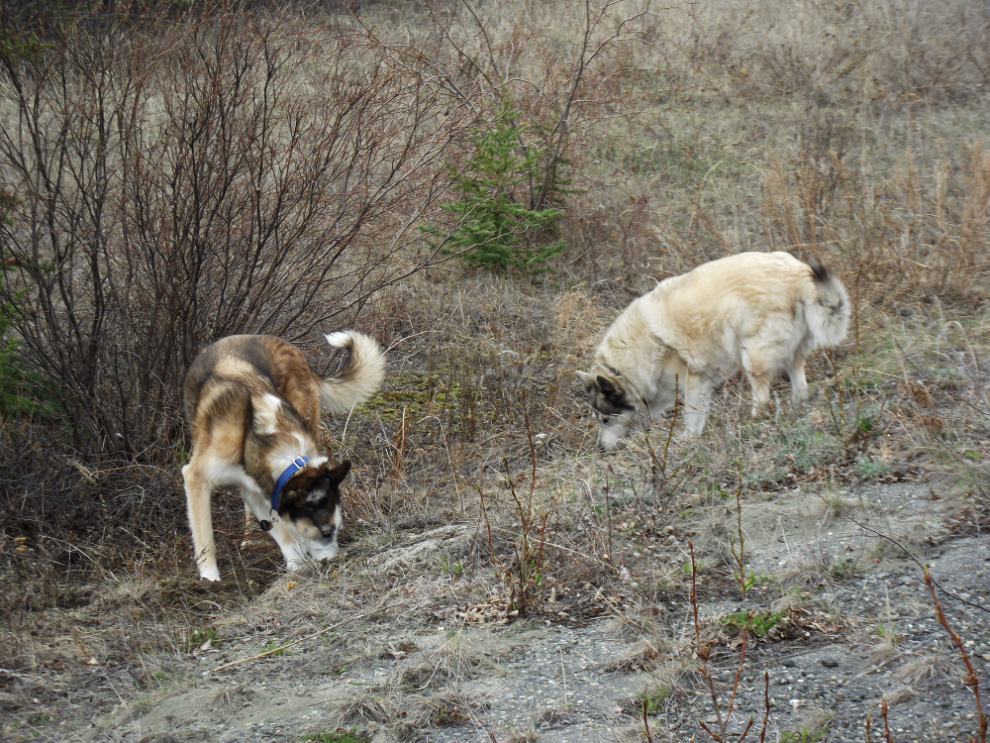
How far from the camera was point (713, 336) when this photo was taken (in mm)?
7062

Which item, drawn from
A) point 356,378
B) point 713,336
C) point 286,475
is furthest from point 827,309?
point 286,475

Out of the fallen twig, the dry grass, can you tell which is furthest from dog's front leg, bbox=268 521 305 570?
the fallen twig

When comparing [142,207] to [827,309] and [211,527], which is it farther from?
[827,309]

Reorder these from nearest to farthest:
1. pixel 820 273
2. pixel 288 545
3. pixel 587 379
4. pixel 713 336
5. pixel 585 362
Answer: pixel 288 545 < pixel 820 273 < pixel 713 336 < pixel 587 379 < pixel 585 362

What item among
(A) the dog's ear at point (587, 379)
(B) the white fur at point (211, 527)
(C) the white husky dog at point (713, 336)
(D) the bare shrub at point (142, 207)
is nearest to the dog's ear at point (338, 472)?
(B) the white fur at point (211, 527)

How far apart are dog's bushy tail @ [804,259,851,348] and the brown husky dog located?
3704 millimetres

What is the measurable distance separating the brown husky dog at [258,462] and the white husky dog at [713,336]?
244 centimetres

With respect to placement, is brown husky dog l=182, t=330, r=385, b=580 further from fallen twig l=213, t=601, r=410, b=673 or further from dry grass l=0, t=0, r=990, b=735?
fallen twig l=213, t=601, r=410, b=673

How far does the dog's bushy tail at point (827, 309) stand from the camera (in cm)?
646

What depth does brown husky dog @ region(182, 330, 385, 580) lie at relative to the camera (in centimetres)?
526

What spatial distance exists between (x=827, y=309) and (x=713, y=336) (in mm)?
925

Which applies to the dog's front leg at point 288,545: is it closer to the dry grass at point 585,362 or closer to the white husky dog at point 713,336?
the dry grass at point 585,362

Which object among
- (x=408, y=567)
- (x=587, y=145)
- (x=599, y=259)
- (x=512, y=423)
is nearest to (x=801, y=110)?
(x=587, y=145)

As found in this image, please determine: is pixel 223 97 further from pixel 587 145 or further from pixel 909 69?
pixel 909 69
